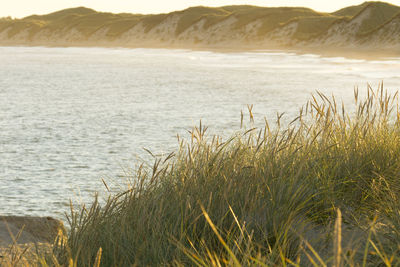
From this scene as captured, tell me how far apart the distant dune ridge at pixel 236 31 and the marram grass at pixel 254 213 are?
62025 mm

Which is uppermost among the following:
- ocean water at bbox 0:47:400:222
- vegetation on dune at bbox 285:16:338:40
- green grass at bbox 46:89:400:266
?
vegetation on dune at bbox 285:16:338:40

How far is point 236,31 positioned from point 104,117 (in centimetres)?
10171

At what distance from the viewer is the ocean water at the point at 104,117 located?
9219 millimetres

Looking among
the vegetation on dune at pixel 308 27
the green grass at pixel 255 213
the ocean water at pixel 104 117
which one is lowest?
the ocean water at pixel 104 117

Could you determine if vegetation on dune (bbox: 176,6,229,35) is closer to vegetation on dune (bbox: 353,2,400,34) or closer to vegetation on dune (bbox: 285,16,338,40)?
vegetation on dune (bbox: 285,16,338,40)

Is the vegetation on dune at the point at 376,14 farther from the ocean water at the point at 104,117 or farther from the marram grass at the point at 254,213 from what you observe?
the marram grass at the point at 254,213

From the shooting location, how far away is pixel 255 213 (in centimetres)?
446

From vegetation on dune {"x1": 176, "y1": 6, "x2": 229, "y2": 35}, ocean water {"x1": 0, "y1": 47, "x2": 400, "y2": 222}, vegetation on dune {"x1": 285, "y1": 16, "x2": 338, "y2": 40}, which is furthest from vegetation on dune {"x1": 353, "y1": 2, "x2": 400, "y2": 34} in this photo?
ocean water {"x1": 0, "y1": 47, "x2": 400, "y2": 222}

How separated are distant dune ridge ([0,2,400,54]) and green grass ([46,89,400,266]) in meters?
62.1

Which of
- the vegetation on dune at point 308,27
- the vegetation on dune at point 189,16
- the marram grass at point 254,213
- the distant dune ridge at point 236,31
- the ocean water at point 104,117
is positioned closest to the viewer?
the marram grass at point 254,213

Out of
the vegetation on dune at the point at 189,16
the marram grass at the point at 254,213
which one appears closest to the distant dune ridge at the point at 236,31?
the vegetation on dune at the point at 189,16

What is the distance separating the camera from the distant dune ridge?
80312 millimetres

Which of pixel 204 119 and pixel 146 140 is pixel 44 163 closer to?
pixel 146 140

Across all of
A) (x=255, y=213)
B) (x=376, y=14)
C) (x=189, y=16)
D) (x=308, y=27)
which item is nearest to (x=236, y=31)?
(x=308, y=27)
